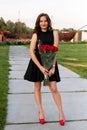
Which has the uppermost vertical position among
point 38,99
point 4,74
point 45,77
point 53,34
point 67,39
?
point 53,34

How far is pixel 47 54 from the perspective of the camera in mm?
5574

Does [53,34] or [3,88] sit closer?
[53,34]

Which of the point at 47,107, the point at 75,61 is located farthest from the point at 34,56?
the point at 75,61

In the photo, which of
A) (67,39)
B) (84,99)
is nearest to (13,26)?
(67,39)

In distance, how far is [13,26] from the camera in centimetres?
6406

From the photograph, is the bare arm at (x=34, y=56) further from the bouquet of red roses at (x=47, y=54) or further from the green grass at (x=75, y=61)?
the green grass at (x=75, y=61)

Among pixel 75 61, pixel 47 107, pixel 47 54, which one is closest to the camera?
pixel 47 54

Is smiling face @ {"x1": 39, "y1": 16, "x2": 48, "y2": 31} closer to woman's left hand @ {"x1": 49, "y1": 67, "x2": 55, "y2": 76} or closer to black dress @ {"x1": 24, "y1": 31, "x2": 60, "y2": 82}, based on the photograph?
black dress @ {"x1": 24, "y1": 31, "x2": 60, "y2": 82}

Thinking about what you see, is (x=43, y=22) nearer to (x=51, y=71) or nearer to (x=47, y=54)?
(x=47, y=54)

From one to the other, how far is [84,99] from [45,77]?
1.91 meters

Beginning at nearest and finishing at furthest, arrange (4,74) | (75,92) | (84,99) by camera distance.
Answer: (84,99), (75,92), (4,74)

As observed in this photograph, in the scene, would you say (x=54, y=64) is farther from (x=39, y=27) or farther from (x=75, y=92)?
(x=75, y=92)

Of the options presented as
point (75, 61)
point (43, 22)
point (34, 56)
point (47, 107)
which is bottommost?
point (75, 61)

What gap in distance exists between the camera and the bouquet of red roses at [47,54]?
5.54m
